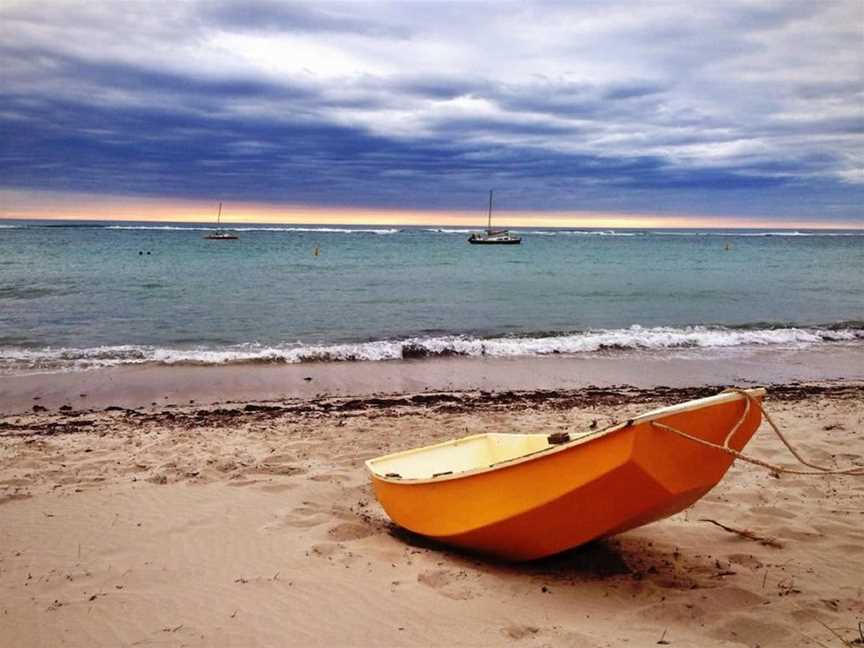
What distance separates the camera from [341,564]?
15.1 ft

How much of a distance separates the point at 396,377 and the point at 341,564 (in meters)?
7.93

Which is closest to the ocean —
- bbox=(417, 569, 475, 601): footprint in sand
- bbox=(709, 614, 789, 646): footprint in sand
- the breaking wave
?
the breaking wave

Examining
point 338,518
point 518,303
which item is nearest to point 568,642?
point 338,518

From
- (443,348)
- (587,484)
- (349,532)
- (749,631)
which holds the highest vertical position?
(587,484)

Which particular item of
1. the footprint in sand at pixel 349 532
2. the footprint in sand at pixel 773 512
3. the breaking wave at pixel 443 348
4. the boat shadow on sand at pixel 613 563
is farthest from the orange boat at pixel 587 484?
the breaking wave at pixel 443 348

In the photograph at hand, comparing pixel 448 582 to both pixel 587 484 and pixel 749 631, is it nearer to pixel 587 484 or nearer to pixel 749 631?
pixel 587 484

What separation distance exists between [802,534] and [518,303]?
19.2m

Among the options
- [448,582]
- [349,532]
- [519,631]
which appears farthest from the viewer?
[349,532]

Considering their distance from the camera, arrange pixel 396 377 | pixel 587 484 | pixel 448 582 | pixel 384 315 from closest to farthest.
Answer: pixel 587 484, pixel 448 582, pixel 396 377, pixel 384 315

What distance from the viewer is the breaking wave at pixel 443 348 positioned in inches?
531

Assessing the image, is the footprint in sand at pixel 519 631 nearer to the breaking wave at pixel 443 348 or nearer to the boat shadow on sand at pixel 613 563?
the boat shadow on sand at pixel 613 563

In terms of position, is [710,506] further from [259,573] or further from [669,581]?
[259,573]

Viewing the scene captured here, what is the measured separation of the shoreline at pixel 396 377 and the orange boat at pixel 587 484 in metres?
6.46

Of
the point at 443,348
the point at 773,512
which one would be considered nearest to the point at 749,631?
the point at 773,512
